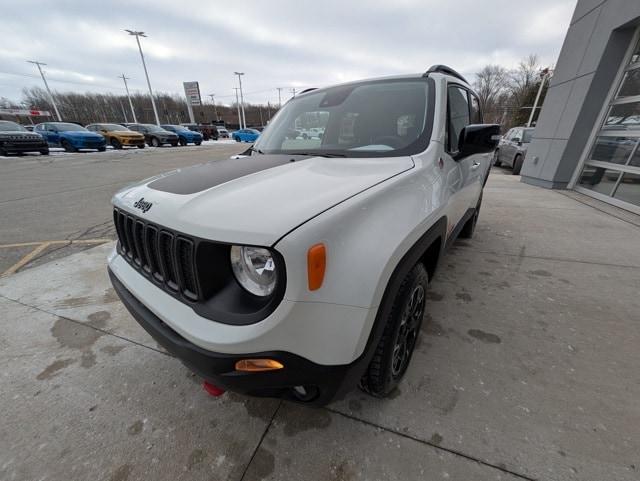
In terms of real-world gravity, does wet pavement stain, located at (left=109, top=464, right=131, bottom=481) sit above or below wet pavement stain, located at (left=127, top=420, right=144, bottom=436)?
above

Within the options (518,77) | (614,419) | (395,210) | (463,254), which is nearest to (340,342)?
(395,210)

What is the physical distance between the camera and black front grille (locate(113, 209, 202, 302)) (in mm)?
1179

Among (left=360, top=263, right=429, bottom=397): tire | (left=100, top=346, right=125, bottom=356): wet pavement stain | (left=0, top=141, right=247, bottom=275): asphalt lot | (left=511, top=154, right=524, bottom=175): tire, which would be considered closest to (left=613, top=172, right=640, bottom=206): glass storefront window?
(left=511, top=154, right=524, bottom=175): tire

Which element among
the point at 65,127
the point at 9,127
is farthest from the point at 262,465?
the point at 65,127

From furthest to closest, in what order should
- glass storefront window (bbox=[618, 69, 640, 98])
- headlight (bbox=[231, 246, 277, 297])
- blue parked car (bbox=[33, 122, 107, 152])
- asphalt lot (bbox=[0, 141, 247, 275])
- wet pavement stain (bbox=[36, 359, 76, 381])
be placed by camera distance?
1. blue parked car (bbox=[33, 122, 107, 152])
2. glass storefront window (bbox=[618, 69, 640, 98])
3. asphalt lot (bbox=[0, 141, 247, 275])
4. wet pavement stain (bbox=[36, 359, 76, 381])
5. headlight (bbox=[231, 246, 277, 297])

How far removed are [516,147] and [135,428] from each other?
515 inches

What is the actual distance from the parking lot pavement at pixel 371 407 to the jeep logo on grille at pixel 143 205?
112cm

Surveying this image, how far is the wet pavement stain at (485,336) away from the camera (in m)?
2.11

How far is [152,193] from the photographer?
147cm

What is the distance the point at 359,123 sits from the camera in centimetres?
216

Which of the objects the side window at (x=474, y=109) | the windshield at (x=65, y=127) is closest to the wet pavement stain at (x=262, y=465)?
the side window at (x=474, y=109)

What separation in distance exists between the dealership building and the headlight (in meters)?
7.54

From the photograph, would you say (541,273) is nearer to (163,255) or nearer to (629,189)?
(163,255)

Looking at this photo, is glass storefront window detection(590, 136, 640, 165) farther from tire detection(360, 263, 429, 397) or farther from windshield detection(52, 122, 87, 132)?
windshield detection(52, 122, 87, 132)
